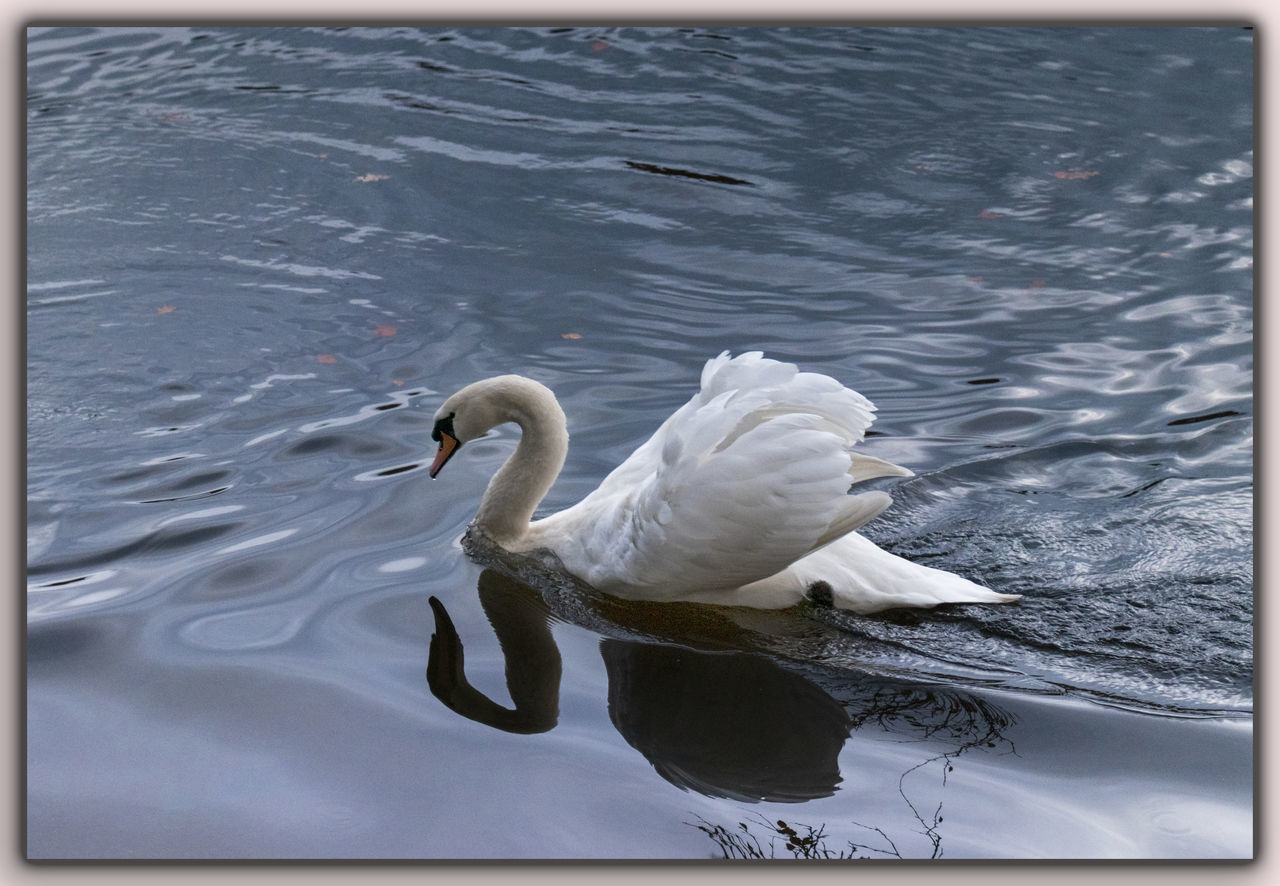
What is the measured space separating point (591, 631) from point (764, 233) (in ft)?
13.0

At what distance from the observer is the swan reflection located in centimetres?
391

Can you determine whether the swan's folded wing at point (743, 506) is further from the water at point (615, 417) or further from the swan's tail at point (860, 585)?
the water at point (615, 417)

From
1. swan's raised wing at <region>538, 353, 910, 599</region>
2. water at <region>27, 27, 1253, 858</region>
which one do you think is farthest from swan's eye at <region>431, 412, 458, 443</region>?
swan's raised wing at <region>538, 353, 910, 599</region>

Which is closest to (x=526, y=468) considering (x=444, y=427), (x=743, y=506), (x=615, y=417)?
(x=444, y=427)

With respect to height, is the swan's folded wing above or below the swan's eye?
above

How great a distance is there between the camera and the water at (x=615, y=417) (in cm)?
378

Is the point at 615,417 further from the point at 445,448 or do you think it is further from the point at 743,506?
the point at 743,506

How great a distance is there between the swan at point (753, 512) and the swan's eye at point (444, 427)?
618mm

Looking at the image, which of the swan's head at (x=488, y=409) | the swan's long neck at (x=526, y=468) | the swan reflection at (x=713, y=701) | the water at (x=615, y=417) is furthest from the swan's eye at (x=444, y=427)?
the swan reflection at (x=713, y=701)

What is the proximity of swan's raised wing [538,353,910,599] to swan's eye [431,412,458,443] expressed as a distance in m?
0.95

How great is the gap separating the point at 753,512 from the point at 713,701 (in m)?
0.63

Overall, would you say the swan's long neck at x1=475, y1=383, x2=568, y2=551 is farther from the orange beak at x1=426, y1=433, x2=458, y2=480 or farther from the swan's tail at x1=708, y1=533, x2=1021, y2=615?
the swan's tail at x1=708, y1=533, x2=1021, y2=615

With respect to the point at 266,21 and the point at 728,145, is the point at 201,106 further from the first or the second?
the point at 266,21

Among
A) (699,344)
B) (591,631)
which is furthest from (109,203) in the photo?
(591,631)
